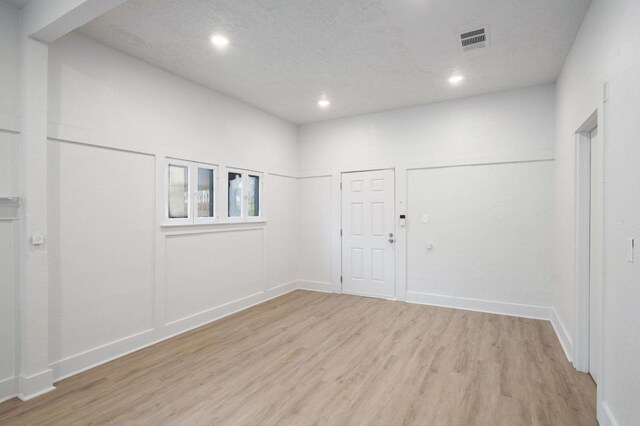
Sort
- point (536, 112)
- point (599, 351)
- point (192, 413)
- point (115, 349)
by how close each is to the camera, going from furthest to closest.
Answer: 1. point (536, 112)
2. point (115, 349)
3. point (192, 413)
4. point (599, 351)

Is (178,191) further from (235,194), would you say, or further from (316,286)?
(316,286)

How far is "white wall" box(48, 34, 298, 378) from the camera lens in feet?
9.09

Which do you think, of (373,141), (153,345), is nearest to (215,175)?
(153,345)

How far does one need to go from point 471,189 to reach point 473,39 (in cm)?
210

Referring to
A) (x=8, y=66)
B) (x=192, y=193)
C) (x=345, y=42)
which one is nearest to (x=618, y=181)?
(x=345, y=42)

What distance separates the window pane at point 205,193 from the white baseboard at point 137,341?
1.25 meters

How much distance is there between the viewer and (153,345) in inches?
133

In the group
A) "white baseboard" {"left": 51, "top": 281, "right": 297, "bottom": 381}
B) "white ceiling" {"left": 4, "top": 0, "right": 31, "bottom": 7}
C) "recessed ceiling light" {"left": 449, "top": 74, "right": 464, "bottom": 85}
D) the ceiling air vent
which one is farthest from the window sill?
the ceiling air vent

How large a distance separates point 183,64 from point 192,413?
3.26 m

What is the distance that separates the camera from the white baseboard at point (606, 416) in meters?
1.89

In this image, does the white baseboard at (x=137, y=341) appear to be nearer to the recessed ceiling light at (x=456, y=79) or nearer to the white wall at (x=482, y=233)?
the white wall at (x=482, y=233)

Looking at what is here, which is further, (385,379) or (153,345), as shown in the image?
(153,345)

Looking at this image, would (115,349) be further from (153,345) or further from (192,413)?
(192,413)

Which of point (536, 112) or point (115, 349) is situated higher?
point (536, 112)
